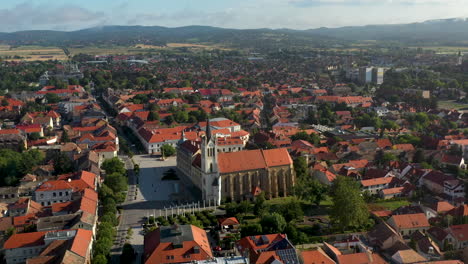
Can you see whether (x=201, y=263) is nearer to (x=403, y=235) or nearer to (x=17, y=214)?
(x=403, y=235)

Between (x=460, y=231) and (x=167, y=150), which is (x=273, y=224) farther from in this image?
(x=167, y=150)

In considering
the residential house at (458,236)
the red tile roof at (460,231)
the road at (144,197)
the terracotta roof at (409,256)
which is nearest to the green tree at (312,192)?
the road at (144,197)

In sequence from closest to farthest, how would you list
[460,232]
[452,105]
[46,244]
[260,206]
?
[46,244] → [460,232] → [260,206] → [452,105]

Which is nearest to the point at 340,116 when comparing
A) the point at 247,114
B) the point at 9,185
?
the point at 247,114

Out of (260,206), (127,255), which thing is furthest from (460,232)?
(127,255)

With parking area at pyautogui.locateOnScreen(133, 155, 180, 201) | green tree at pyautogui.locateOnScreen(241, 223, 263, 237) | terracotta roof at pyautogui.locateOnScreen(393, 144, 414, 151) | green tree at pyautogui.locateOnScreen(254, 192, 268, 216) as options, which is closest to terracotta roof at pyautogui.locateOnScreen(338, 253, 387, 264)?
green tree at pyautogui.locateOnScreen(241, 223, 263, 237)

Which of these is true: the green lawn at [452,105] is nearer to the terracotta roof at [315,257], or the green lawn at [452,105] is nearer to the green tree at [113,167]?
the green tree at [113,167]
